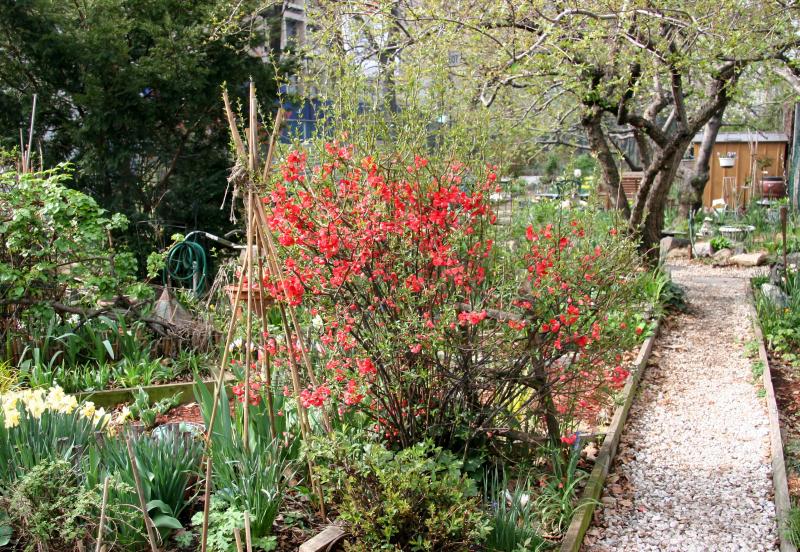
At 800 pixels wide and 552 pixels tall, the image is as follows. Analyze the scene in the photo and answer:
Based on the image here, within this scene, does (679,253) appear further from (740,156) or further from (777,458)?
(777,458)

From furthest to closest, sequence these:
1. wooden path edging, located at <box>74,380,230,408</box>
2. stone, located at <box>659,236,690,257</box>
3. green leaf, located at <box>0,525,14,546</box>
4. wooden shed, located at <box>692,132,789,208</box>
A: wooden shed, located at <box>692,132,789,208</box> < stone, located at <box>659,236,690,257</box> < wooden path edging, located at <box>74,380,230,408</box> < green leaf, located at <box>0,525,14,546</box>

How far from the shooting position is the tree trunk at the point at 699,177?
13.9 metres

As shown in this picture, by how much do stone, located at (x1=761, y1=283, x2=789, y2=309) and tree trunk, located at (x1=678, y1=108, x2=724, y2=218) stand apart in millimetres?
5783

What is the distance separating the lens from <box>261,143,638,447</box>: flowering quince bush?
3.49m

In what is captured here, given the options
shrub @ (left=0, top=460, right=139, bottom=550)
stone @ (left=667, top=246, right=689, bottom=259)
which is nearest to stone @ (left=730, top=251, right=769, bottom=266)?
stone @ (left=667, top=246, right=689, bottom=259)

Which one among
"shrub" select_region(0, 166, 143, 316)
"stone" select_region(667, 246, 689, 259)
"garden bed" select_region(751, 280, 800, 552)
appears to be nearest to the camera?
"garden bed" select_region(751, 280, 800, 552)

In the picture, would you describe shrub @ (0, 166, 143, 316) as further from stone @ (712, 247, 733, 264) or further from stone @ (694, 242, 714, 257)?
stone @ (694, 242, 714, 257)

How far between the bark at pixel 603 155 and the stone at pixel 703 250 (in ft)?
9.57

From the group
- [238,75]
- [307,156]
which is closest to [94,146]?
[238,75]

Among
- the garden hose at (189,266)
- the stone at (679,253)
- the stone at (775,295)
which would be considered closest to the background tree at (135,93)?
the garden hose at (189,266)

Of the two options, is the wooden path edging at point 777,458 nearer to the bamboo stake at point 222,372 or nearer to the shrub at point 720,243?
the bamboo stake at point 222,372

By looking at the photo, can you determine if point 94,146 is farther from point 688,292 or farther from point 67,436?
point 688,292

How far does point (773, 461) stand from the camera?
15.1 ft

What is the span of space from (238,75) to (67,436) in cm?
624
